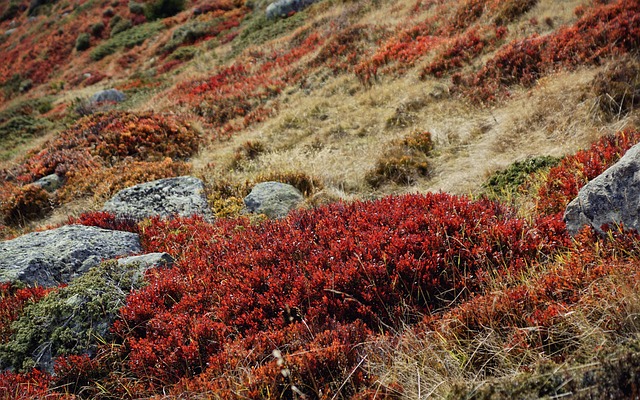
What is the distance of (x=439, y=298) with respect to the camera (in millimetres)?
4113

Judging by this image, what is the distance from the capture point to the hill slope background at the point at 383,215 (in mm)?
3234

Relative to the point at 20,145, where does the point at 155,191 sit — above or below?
below

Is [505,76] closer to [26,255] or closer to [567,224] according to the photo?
[567,224]

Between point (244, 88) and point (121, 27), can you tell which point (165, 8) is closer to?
point (121, 27)

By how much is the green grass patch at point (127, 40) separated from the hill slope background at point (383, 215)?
17149mm

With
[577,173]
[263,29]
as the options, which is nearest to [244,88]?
[263,29]

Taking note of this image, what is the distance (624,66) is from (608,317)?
25.4ft

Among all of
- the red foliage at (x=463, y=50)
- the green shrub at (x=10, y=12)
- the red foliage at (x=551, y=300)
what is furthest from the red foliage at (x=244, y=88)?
the green shrub at (x=10, y=12)

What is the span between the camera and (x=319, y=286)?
14.5ft

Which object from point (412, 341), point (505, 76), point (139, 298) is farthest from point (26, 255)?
point (505, 76)

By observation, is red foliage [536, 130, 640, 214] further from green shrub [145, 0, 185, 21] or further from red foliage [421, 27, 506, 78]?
green shrub [145, 0, 185, 21]

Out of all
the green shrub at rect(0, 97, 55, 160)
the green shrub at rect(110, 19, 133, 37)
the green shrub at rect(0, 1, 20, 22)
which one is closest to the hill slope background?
the green shrub at rect(0, 97, 55, 160)

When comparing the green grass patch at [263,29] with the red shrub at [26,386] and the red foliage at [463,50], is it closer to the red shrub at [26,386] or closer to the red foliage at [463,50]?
the red foliage at [463,50]

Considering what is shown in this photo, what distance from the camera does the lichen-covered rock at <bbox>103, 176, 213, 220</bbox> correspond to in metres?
8.63
